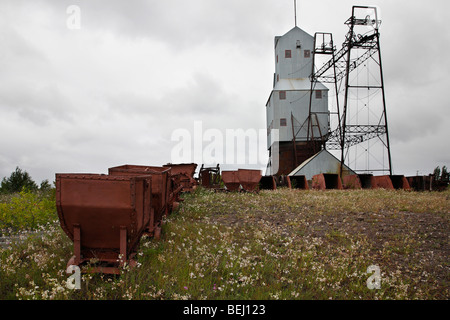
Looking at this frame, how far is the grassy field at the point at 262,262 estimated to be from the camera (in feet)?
18.0

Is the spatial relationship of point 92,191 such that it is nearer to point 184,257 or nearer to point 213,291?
point 184,257

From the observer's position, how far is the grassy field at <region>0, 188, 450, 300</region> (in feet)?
18.0

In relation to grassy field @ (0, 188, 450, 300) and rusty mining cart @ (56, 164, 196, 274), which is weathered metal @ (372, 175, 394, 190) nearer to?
grassy field @ (0, 188, 450, 300)

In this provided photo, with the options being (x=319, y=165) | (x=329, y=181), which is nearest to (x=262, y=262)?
(x=329, y=181)

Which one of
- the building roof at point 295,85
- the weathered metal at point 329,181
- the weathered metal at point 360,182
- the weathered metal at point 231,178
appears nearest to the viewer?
the weathered metal at point 231,178

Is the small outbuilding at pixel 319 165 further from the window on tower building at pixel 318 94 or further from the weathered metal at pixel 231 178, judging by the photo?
the weathered metal at pixel 231 178

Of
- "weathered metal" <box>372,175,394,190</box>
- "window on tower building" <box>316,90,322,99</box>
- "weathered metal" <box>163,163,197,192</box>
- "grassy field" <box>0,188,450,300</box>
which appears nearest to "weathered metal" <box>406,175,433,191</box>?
"weathered metal" <box>372,175,394,190</box>

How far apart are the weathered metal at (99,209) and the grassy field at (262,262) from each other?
0.44m

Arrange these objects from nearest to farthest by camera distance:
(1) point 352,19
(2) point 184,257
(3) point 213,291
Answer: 1. (3) point 213,291
2. (2) point 184,257
3. (1) point 352,19

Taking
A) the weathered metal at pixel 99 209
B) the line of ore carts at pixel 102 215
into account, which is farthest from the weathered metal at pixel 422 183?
the weathered metal at pixel 99 209

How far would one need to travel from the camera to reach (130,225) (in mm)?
5965

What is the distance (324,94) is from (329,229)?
34.7 metres

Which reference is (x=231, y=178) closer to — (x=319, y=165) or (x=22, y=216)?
(x=22, y=216)
